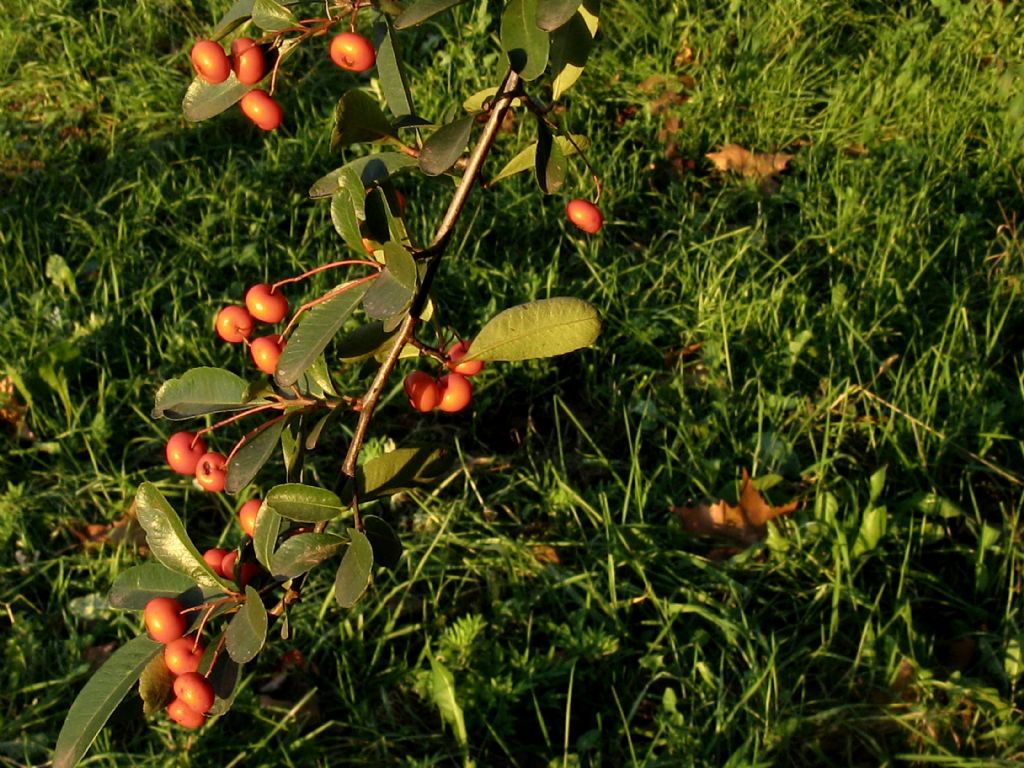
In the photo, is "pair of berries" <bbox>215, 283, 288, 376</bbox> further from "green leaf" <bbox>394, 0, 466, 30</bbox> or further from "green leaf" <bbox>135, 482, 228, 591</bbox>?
"green leaf" <bbox>394, 0, 466, 30</bbox>

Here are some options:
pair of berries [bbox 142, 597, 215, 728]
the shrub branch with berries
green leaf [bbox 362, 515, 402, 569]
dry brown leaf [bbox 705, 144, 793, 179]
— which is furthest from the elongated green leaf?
dry brown leaf [bbox 705, 144, 793, 179]

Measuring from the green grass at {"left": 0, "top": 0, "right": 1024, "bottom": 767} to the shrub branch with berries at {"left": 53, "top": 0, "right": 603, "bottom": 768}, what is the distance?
0.51 feet

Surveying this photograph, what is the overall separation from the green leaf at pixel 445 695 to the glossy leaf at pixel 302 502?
752 millimetres

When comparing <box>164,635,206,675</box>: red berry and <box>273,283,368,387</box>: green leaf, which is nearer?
<box>273,283,368,387</box>: green leaf

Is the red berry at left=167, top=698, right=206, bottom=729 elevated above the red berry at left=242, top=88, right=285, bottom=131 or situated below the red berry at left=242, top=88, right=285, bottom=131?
below

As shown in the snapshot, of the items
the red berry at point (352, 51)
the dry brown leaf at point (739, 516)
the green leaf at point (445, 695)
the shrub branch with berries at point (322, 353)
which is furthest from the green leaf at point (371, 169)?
the dry brown leaf at point (739, 516)

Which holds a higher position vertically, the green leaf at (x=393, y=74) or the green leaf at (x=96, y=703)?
the green leaf at (x=393, y=74)

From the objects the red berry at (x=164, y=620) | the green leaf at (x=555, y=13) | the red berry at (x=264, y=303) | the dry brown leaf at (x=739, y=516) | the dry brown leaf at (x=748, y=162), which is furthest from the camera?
the dry brown leaf at (x=748, y=162)

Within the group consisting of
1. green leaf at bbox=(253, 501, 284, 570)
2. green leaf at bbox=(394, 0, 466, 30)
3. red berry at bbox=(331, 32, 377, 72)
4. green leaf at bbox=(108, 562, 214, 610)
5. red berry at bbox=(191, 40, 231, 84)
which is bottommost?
green leaf at bbox=(108, 562, 214, 610)

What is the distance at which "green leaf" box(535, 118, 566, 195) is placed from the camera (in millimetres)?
1173

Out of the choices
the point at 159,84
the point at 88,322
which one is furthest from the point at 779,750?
the point at 159,84

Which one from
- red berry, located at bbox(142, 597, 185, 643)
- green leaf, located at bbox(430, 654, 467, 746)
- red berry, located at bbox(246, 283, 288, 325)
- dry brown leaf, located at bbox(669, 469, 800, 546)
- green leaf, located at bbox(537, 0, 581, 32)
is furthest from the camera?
dry brown leaf, located at bbox(669, 469, 800, 546)

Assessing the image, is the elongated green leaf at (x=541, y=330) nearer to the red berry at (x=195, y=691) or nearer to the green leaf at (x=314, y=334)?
the green leaf at (x=314, y=334)

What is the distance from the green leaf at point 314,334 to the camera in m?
1.09
